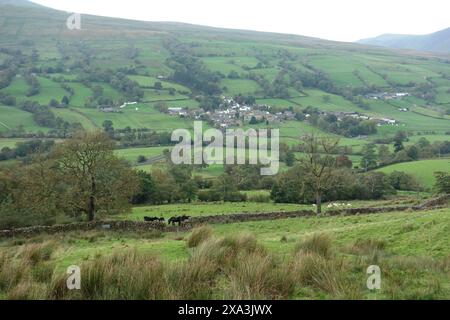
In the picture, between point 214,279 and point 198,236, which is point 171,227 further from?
point 214,279

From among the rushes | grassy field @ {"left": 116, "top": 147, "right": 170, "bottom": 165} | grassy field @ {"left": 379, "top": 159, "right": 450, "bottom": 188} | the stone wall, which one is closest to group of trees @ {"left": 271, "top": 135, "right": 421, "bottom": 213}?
grassy field @ {"left": 379, "top": 159, "right": 450, "bottom": 188}

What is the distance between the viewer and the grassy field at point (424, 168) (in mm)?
55213

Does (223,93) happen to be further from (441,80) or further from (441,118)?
(441,80)

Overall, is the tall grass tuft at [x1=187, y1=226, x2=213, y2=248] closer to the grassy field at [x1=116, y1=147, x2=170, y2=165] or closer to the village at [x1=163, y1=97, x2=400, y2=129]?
the grassy field at [x1=116, y1=147, x2=170, y2=165]

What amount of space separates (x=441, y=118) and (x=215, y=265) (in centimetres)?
12178

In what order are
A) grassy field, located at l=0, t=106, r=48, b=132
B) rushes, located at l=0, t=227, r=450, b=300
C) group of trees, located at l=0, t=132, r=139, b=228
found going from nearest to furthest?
rushes, located at l=0, t=227, r=450, b=300
group of trees, located at l=0, t=132, r=139, b=228
grassy field, located at l=0, t=106, r=48, b=132

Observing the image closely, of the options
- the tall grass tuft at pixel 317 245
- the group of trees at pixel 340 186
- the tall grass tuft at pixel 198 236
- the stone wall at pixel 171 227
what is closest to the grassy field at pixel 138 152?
the group of trees at pixel 340 186

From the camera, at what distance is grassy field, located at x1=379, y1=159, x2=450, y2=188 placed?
55.2 m

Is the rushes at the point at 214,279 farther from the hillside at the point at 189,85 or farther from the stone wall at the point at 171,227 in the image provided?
the hillside at the point at 189,85

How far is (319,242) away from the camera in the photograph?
9.80m

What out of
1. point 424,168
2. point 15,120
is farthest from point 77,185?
point 15,120

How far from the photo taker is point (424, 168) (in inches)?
2341

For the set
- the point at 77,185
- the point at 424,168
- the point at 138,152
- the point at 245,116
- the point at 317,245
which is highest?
the point at 317,245

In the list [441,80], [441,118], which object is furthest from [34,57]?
[441,80]
